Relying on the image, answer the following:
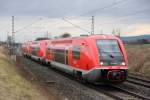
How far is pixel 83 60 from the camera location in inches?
887

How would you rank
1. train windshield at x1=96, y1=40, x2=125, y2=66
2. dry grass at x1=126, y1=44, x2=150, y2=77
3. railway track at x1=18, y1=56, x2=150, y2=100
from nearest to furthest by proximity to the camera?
railway track at x1=18, y1=56, x2=150, y2=100
train windshield at x1=96, y1=40, x2=125, y2=66
dry grass at x1=126, y1=44, x2=150, y2=77

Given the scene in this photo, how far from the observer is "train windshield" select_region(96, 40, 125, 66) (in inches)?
813

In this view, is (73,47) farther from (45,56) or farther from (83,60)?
(45,56)

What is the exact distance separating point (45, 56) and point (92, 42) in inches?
822

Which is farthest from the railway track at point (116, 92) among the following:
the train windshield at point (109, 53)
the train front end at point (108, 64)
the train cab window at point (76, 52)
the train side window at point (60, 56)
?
the train side window at point (60, 56)

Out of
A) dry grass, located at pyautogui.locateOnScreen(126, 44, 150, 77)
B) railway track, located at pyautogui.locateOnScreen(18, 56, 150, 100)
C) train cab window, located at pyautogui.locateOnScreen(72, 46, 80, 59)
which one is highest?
train cab window, located at pyautogui.locateOnScreen(72, 46, 80, 59)

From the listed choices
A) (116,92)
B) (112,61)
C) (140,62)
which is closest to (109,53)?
(112,61)

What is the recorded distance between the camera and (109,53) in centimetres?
2109

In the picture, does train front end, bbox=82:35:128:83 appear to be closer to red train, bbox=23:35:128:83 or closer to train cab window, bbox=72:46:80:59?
red train, bbox=23:35:128:83

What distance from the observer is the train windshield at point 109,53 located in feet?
67.8

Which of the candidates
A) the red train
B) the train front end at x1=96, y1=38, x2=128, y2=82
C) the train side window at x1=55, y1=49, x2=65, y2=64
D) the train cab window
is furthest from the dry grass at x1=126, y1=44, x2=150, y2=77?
the train front end at x1=96, y1=38, x2=128, y2=82

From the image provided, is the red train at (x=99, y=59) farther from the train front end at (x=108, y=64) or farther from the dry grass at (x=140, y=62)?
the dry grass at (x=140, y=62)

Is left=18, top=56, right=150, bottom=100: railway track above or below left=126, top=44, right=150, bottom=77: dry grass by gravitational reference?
below

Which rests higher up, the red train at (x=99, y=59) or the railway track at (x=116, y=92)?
the red train at (x=99, y=59)
